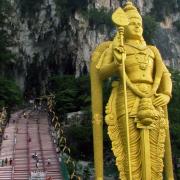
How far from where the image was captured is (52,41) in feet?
90.6

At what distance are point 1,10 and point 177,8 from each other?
10686 millimetres

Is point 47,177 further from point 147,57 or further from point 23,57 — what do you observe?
point 23,57

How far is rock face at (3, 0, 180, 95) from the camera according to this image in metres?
26.3

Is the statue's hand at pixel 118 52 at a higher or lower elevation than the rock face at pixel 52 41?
lower

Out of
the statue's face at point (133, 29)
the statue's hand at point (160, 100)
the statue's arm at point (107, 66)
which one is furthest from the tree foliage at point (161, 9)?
the statue's hand at point (160, 100)

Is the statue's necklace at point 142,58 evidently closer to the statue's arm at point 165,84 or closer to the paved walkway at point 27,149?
the statue's arm at point 165,84

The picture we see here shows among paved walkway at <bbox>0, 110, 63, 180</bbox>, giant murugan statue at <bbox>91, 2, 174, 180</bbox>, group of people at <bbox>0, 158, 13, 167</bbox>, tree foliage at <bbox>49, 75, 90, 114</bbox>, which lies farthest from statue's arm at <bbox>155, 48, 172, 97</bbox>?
tree foliage at <bbox>49, 75, 90, 114</bbox>

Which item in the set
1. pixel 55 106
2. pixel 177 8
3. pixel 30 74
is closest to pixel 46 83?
pixel 30 74

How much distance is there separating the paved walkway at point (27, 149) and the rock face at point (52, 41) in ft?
22.3

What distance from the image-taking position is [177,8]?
29.5 m

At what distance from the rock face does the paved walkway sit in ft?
22.3

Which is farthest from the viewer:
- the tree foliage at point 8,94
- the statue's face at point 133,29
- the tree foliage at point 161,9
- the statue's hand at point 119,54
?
the tree foliage at point 161,9

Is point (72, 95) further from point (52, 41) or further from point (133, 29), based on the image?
point (133, 29)

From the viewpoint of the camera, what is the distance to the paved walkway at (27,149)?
11.6m
